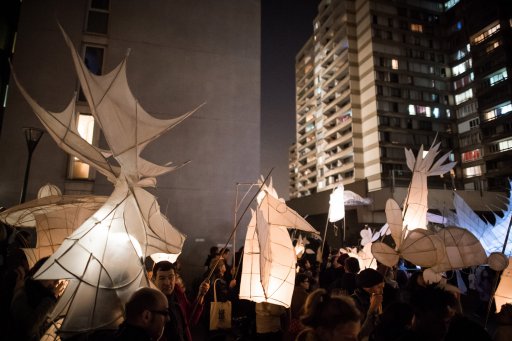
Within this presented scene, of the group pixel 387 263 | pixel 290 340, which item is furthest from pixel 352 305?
pixel 387 263

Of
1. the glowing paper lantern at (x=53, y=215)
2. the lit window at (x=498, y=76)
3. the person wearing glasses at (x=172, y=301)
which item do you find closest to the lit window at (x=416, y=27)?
the lit window at (x=498, y=76)

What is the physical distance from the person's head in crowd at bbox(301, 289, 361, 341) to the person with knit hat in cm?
133

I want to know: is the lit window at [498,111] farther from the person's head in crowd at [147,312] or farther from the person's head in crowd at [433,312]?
the person's head in crowd at [147,312]

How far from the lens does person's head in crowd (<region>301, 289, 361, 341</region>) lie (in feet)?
6.88

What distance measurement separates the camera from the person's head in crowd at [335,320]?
2.10 metres

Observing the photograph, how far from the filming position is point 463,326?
7.91 ft

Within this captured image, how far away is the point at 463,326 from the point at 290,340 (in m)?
2.20

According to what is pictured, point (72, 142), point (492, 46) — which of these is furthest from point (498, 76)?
point (72, 142)

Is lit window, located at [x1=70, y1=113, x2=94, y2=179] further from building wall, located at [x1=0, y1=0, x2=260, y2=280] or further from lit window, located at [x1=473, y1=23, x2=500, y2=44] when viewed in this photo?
lit window, located at [x1=473, y1=23, x2=500, y2=44]

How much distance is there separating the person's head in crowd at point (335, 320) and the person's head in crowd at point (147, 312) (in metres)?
1.02

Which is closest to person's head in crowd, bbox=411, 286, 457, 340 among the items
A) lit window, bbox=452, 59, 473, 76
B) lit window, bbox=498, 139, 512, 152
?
lit window, bbox=498, 139, 512, 152

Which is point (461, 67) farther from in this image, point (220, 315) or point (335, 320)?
point (335, 320)

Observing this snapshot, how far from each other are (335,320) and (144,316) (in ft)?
4.30

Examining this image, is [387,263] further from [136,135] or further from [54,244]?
[54,244]
